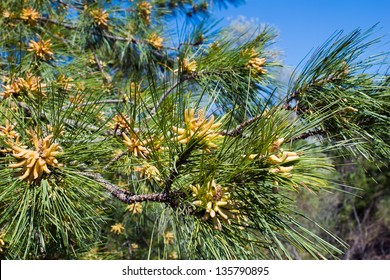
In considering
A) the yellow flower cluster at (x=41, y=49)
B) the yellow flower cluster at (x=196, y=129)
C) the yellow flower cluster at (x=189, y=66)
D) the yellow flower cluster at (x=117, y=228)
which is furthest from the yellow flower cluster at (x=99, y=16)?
the yellow flower cluster at (x=196, y=129)

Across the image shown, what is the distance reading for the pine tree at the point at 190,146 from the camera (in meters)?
0.41

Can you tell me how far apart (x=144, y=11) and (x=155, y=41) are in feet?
0.67

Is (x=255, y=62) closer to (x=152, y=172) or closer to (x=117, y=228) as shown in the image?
(x=152, y=172)

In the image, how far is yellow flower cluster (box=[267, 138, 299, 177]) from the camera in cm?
39

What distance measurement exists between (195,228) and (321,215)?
5370 millimetres

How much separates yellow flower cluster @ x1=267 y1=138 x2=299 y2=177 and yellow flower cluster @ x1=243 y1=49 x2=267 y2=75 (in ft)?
1.70

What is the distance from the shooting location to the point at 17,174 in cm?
47

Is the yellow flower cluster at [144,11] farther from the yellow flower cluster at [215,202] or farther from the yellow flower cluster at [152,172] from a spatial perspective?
the yellow flower cluster at [215,202]

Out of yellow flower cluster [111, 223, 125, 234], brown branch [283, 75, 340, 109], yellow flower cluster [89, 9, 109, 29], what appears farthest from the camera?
yellow flower cluster [111, 223, 125, 234]

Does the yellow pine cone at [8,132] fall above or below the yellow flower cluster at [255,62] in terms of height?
Answer: below

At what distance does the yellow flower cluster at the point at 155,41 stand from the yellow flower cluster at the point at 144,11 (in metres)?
0.16

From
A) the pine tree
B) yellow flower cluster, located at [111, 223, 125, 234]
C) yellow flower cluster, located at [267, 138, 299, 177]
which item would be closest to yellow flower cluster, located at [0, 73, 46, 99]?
the pine tree

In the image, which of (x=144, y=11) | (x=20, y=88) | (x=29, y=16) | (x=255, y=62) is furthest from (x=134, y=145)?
(x=144, y=11)

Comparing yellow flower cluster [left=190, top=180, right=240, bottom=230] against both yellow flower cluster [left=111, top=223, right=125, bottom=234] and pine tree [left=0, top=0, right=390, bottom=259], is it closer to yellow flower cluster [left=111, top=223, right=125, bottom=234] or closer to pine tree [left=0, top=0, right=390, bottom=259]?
pine tree [left=0, top=0, right=390, bottom=259]
